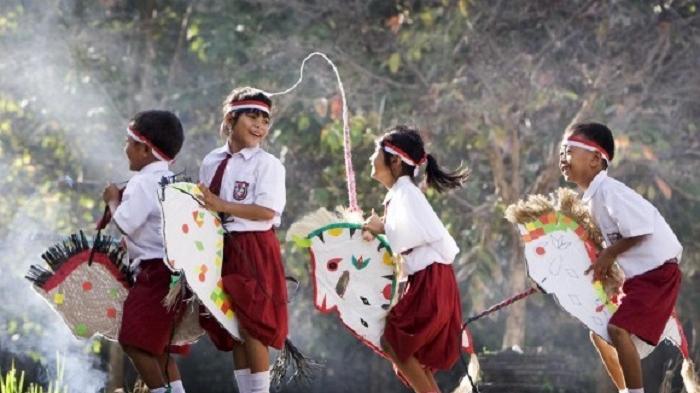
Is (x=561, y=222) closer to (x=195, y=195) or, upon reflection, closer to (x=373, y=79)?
(x=195, y=195)

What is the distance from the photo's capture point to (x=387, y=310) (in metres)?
Result: 6.98

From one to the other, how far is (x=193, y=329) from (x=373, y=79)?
470cm

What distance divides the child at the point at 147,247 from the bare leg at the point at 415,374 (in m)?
1.05

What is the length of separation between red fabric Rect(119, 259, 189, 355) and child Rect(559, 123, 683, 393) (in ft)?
6.67

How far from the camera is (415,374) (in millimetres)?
6801

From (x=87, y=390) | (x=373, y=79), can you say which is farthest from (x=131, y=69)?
(x=87, y=390)

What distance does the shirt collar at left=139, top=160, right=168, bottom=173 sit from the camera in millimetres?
6629

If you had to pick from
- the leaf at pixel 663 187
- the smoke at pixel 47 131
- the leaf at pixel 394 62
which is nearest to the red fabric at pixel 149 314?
the leaf at pixel 394 62

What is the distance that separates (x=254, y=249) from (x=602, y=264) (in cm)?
168

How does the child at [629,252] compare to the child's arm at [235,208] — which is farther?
the child at [629,252]

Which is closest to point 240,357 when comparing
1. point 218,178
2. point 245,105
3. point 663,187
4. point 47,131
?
point 218,178

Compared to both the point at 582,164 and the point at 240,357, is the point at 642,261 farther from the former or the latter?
the point at 240,357

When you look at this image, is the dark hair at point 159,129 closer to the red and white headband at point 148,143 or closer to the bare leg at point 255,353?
the red and white headband at point 148,143

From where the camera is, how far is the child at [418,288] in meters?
6.80
